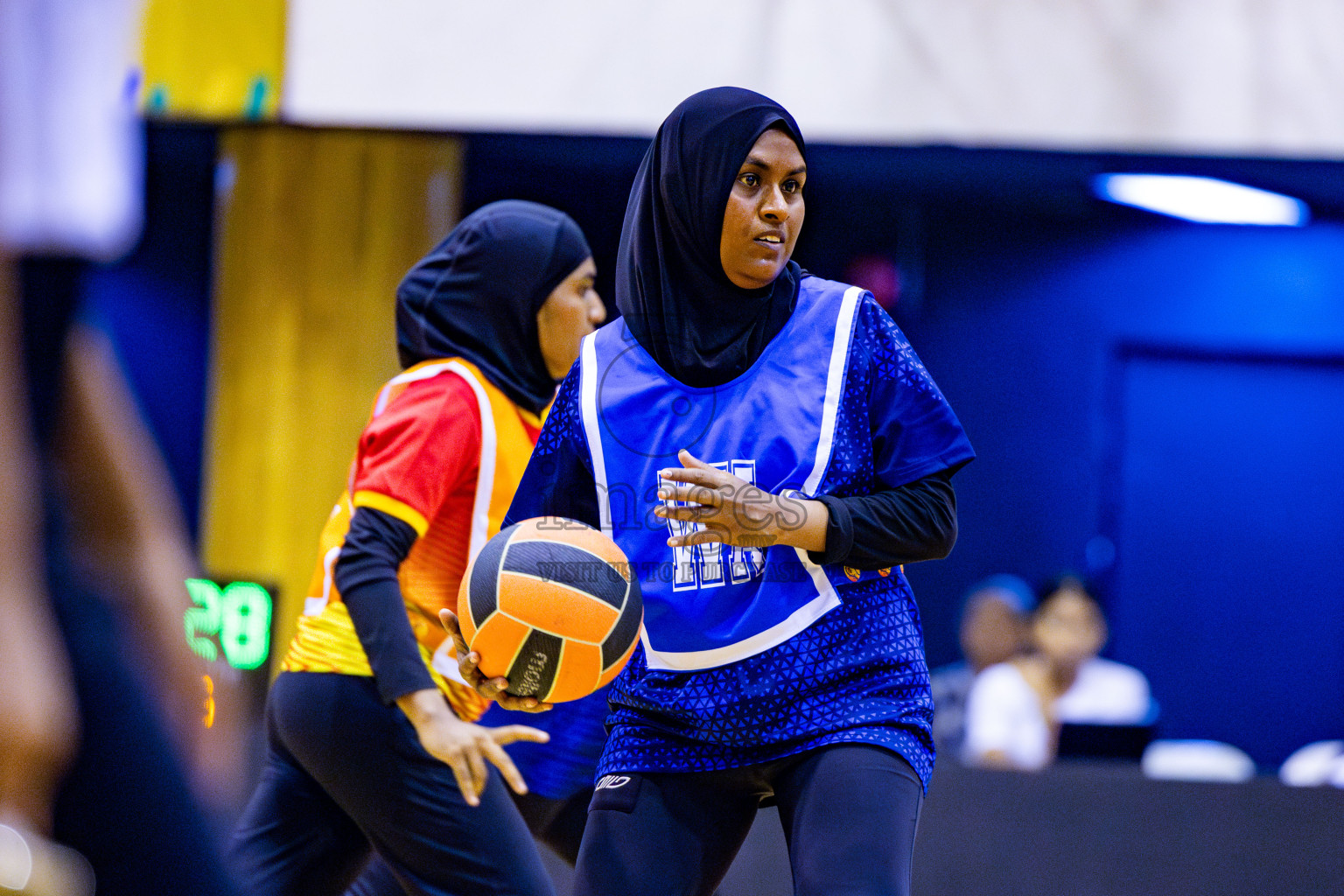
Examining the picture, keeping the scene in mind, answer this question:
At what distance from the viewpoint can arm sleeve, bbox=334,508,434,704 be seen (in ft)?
9.29

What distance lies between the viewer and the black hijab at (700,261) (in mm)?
2574

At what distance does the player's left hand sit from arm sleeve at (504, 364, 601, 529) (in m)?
0.36

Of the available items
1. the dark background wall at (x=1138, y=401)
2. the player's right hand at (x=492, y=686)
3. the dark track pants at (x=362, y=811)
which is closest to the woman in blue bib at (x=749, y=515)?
the player's right hand at (x=492, y=686)

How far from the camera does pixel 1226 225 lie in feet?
29.6

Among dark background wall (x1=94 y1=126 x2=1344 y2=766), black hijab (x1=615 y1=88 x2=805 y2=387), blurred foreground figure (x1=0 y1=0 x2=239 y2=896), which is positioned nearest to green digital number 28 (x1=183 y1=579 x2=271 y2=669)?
black hijab (x1=615 y1=88 x2=805 y2=387)

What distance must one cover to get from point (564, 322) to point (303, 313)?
14.0 ft

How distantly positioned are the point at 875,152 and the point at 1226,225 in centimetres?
301

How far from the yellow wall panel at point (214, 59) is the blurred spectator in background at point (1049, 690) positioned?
171 inches

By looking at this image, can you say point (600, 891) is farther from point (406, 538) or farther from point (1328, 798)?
point (1328, 798)

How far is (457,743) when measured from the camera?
2.79 meters

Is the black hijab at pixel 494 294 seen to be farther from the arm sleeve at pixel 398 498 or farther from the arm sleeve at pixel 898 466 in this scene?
the arm sleeve at pixel 898 466

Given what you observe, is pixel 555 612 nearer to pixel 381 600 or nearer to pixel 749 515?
pixel 749 515

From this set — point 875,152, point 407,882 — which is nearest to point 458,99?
point 875,152

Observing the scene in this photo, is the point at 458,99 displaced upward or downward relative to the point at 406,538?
upward
